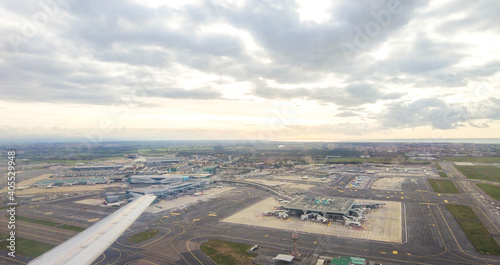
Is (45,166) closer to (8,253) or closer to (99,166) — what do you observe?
(99,166)

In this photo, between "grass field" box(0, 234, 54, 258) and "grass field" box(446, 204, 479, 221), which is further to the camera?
"grass field" box(446, 204, 479, 221)

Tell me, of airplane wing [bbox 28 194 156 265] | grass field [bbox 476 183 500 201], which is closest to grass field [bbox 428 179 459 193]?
grass field [bbox 476 183 500 201]

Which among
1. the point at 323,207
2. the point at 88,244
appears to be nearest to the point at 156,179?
the point at 323,207

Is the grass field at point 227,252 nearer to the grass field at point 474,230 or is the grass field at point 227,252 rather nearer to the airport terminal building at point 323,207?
the airport terminal building at point 323,207

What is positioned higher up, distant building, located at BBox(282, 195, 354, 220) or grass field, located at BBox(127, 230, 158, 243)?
distant building, located at BBox(282, 195, 354, 220)

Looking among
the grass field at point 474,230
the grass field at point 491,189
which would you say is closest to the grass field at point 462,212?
the grass field at point 474,230

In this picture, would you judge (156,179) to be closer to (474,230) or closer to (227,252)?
(227,252)

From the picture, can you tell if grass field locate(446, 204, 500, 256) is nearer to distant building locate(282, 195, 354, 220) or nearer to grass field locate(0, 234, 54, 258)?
distant building locate(282, 195, 354, 220)

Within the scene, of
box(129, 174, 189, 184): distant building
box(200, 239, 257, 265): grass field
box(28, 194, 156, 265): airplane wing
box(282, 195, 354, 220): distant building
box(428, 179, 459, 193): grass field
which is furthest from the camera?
box(129, 174, 189, 184): distant building
